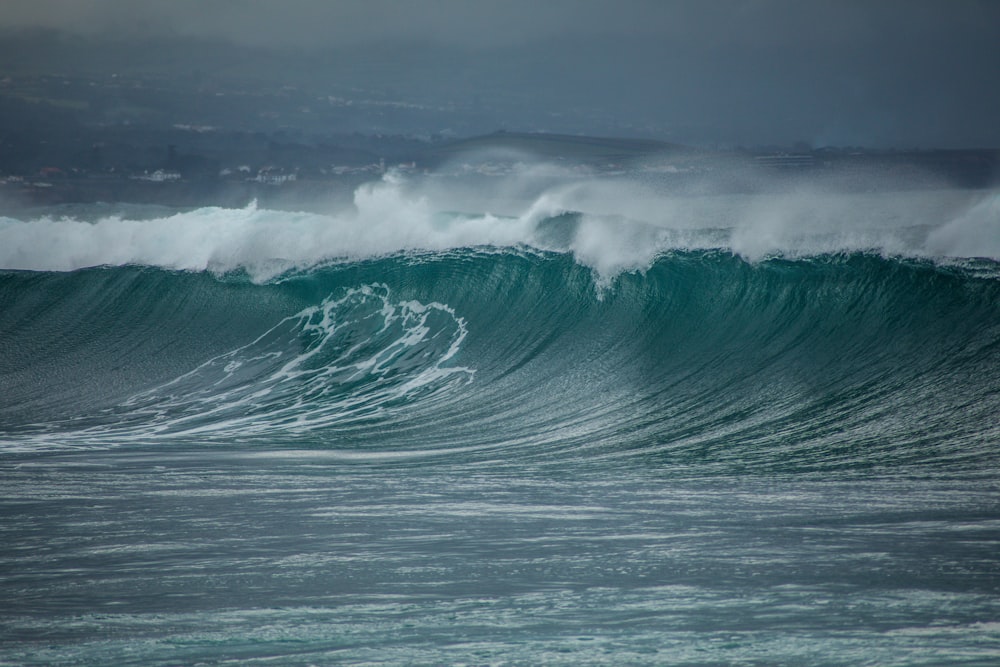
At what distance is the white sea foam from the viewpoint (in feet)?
33.1

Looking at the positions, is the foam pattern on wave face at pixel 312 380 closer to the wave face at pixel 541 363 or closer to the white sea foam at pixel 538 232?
the wave face at pixel 541 363

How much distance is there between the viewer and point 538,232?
40.1 feet

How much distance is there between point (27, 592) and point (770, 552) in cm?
334

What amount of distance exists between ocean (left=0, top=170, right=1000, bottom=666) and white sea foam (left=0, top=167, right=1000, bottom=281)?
2.2 inches

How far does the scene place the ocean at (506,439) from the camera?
3.77 metres

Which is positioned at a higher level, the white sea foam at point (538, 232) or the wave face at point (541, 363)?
the white sea foam at point (538, 232)

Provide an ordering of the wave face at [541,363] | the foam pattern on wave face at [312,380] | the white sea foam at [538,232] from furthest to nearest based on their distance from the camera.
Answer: the white sea foam at [538,232], the foam pattern on wave face at [312,380], the wave face at [541,363]

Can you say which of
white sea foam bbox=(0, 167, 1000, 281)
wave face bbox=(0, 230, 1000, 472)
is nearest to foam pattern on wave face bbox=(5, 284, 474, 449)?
wave face bbox=(0, 230, 1000, 472)

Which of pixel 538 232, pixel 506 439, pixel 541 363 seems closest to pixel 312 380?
pixel 541 363

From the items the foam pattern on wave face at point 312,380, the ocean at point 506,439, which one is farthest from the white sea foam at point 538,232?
the foam pattern on wave face at point 312,380

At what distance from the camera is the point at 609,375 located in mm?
9281

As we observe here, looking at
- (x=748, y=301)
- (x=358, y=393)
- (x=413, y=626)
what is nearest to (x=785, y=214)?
(x=748, y=301)

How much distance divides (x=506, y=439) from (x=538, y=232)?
4957 millimetres

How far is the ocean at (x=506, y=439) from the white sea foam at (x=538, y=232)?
57mm
